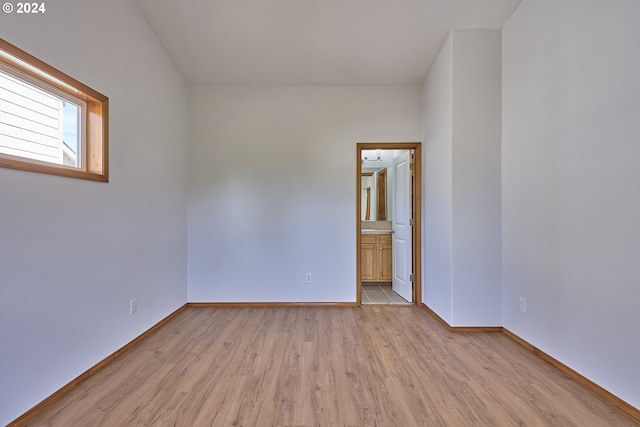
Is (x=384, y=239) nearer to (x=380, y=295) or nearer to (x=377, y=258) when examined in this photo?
(x=377, y=258)

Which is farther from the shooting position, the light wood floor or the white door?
the white door

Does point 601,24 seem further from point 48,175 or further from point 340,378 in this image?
point 48,175

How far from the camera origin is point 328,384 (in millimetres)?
1849

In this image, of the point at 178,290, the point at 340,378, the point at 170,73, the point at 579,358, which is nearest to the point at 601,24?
the point at 579,358

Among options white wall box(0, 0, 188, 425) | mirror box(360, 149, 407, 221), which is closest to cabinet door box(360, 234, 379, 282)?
mirror box(360, 149, 407, 221)

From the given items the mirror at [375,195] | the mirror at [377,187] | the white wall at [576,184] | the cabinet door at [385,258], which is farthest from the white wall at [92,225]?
the mirror at [375,195]

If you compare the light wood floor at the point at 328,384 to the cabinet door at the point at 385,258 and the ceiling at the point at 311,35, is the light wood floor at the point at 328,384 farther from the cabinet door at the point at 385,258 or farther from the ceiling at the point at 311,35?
the ceiling at the point at 311,35

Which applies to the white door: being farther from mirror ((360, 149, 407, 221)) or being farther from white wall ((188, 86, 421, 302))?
mirror ((360, 149, 407, 221))

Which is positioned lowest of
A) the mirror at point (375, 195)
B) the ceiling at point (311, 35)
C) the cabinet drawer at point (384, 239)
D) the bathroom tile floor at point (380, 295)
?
the bathroom tile floor at point (380, 295)

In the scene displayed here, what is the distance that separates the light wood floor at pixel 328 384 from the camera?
1542 mm

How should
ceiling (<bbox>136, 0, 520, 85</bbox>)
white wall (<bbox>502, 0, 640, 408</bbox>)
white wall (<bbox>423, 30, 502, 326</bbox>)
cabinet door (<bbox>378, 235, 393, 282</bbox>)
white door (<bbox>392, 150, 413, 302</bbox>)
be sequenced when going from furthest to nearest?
cabinet door (<bbox>378, 235, 393, 282</bbox>) < white door (<bbox>392, 150, 413, 302</bbox>) < white wall (<bbox>423, 30, 502, 326</bbox>) < ceiling (<bbox>136, 0, 520, 85</bbox>) < white wall (<bbox>502, 0, 640, 408</bbox>)

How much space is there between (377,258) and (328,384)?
3058mm

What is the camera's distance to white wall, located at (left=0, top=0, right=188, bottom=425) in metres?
1.49

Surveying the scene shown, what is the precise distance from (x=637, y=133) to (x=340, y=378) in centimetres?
221
